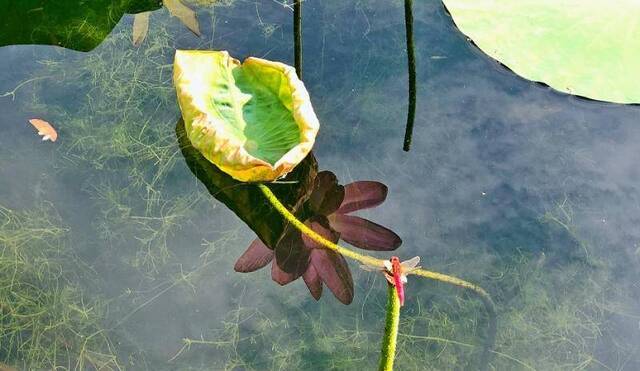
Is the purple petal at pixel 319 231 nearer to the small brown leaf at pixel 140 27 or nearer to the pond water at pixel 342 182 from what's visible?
the pond water at pixel 342 182

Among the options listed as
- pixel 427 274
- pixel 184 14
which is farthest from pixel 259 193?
pixel 184 14

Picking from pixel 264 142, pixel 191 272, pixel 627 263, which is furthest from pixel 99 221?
pixel 627 263

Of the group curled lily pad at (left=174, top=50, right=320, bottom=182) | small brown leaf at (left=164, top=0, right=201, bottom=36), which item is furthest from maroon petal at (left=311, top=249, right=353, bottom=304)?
small brown leaf at (left=164, top=0, right=201, bottom=36)

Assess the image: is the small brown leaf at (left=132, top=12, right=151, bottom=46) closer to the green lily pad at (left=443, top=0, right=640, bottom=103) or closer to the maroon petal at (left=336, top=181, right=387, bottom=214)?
the maroon petal at (left=336, top=181, right=387, bottom=214)

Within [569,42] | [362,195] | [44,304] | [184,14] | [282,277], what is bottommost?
[44,304]

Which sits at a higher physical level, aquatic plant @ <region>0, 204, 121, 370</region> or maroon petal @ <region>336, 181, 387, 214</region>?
maroon petal @ <region>336, 181, 387, 214</region>

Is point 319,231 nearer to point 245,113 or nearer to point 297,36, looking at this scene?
point 245,113

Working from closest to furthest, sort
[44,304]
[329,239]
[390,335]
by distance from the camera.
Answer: [390,335] → [44,304] → [329,239]
